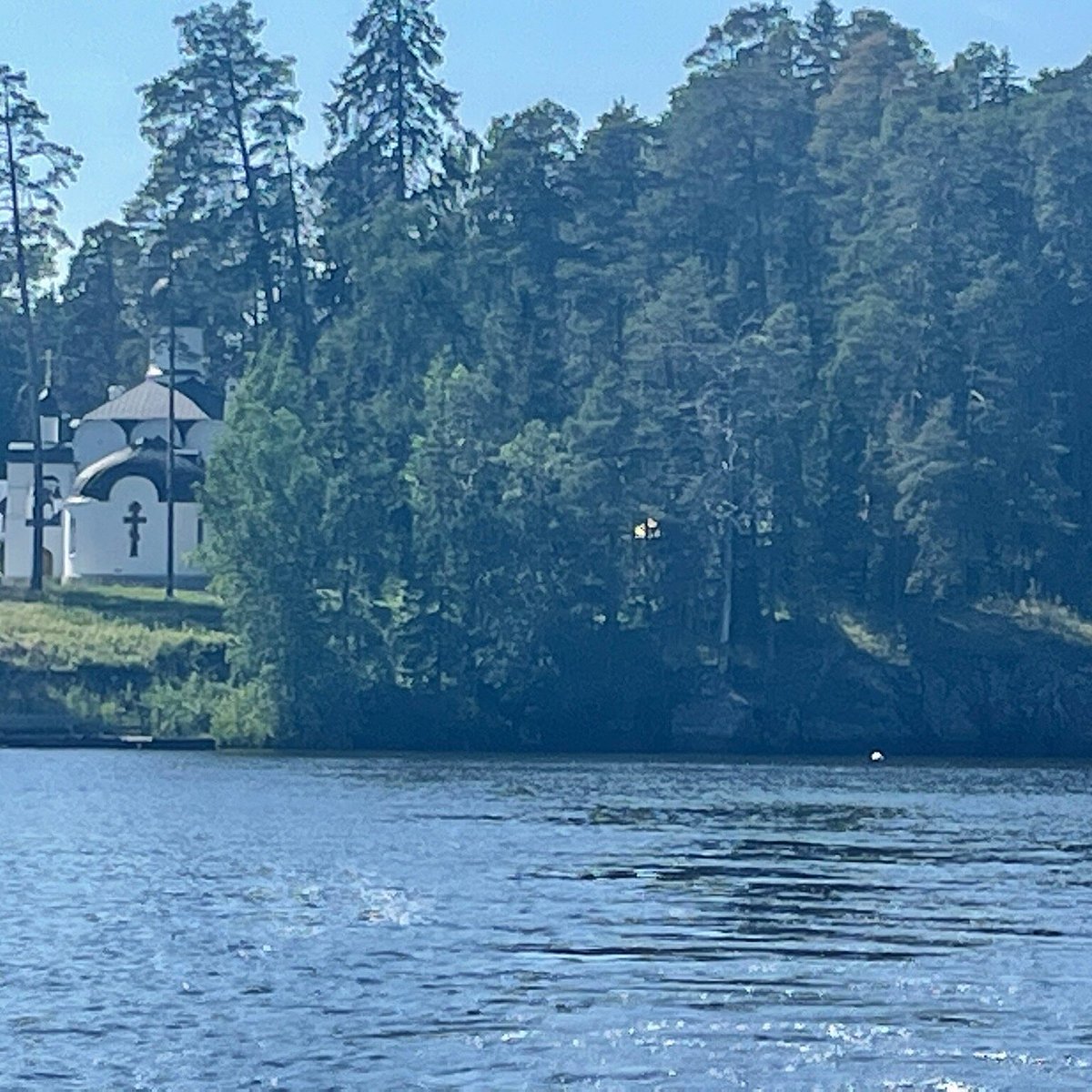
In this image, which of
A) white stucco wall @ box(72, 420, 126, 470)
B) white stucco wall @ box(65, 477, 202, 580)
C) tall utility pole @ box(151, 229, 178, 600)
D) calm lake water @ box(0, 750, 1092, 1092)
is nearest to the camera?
calm lake water @ box(0, 750, 1092, 1092)

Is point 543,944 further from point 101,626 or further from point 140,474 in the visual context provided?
point 140,474

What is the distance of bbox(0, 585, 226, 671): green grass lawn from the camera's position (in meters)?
106

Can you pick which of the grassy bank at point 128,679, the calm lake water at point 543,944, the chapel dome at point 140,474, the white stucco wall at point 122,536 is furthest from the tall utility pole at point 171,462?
the calm lake water at point 543,944

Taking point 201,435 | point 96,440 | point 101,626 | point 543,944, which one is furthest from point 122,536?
point 543,944

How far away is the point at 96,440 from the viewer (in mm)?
133875

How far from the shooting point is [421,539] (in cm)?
10869

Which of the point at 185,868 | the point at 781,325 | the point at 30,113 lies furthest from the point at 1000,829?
the point at 30,113

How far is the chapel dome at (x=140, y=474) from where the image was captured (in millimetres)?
125188

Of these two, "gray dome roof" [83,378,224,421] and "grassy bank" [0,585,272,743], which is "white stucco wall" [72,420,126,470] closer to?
"gray dome roof" [83,378,224,421]

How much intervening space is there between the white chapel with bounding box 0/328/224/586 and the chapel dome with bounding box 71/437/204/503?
4 centimetres

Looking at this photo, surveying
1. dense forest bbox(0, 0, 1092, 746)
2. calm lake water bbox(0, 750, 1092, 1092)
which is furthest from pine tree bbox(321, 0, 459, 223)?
calm lake water bbox(0, 750, 1092, 1092)

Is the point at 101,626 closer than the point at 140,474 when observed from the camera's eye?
Yes

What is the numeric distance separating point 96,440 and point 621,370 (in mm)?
28238

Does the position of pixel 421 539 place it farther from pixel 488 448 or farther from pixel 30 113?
pixel 30 113
